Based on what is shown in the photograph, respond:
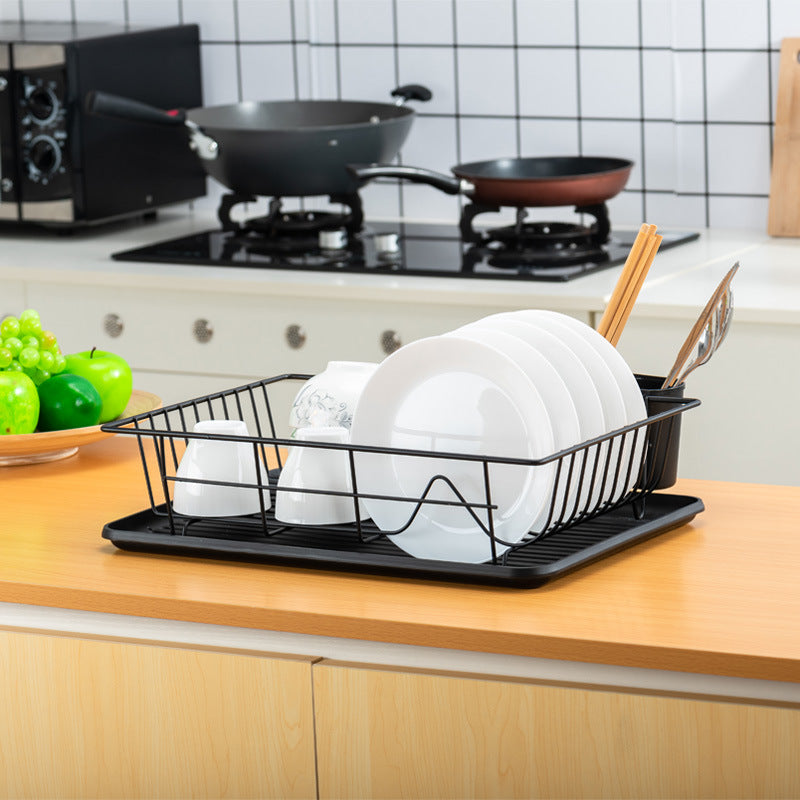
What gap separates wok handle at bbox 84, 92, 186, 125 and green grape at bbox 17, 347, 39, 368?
4.04ft

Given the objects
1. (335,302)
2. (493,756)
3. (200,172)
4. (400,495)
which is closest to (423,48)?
(200,172)

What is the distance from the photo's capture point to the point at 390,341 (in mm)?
2439

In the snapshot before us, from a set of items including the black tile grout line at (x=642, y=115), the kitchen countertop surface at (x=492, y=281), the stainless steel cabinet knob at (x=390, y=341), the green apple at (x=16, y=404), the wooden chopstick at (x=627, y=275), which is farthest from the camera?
the black tile grout line at (x=642, y=115)

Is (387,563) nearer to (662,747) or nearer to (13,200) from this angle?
(662,747)

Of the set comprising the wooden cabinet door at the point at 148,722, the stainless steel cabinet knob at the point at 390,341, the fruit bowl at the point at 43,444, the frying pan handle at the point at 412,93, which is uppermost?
the frying pan handle at the point at 412,93

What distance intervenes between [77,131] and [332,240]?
0.54 m

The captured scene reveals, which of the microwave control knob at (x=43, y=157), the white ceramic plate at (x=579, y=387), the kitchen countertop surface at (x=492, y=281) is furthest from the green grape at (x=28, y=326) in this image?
the microwave control knob at (x=43, y=157)

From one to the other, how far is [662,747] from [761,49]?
2077 millimetres

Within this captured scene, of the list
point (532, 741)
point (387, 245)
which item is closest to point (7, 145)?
point (387, 245)

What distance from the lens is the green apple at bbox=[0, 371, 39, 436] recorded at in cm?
146

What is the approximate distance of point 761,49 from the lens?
9.21 feet

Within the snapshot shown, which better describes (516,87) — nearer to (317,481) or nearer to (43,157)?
(43,157)

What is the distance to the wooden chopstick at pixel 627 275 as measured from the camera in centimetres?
123

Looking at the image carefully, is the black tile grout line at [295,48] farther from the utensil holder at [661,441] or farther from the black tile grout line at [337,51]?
the utensil holder at [661,441]
